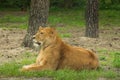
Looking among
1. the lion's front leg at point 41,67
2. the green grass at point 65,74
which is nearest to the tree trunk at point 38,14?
the green grass at point 65,74

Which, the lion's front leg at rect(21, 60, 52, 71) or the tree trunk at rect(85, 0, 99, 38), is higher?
the lion's front leg at rect(21, 60, 52, 71)

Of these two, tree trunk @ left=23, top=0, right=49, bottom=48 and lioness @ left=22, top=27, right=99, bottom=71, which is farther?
tree trunk @ left=23, top=0, right=49, bottom=48

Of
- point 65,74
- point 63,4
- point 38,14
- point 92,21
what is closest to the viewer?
point 65,74

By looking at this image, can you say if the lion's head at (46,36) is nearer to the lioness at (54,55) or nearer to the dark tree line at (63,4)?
the lioness at (54,55)

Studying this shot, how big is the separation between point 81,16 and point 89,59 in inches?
766

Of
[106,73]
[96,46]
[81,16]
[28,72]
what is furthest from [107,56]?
[81,16]

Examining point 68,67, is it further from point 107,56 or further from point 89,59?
point 107,56

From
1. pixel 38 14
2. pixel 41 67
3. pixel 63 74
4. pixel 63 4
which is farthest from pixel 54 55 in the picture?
pixel 63 4

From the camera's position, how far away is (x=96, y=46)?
1485 centimetres

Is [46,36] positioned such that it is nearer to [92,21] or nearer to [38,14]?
[38,14]

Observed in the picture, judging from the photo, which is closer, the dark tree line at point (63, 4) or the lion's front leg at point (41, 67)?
the lion's front leg at point (41, 67)

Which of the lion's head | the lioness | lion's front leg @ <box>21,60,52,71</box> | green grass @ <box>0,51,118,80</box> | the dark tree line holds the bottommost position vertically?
the dark tree line

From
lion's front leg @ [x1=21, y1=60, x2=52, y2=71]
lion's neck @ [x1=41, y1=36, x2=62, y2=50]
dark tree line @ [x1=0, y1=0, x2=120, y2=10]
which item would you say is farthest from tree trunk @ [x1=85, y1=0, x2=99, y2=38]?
dark tree line @ [x1=0, y1=0, x2=120, y2=10]

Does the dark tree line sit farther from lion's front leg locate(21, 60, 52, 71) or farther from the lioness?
lion's front leg locate(21, 60, 52, 71)
